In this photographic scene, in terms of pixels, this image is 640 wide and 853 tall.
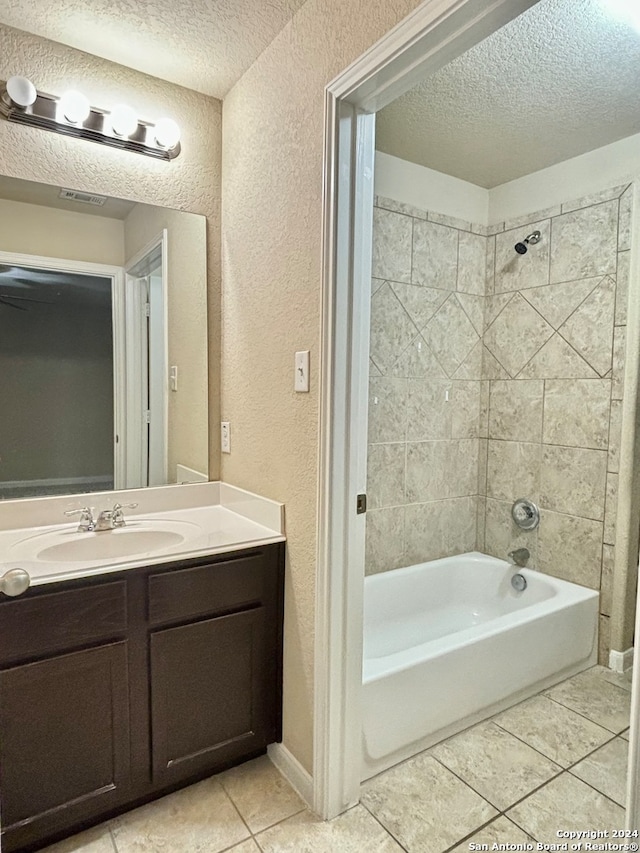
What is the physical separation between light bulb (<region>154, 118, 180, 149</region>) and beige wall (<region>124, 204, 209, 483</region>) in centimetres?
24

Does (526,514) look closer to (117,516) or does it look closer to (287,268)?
(287,268)

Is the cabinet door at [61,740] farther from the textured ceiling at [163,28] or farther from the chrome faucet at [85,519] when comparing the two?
the textured ceiling at [163,28]

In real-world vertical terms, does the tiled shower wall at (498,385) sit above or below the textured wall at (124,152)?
below

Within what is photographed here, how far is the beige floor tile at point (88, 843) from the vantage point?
1.39 metres

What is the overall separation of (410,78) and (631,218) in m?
1.53

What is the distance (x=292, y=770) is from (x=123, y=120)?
90.0 inches

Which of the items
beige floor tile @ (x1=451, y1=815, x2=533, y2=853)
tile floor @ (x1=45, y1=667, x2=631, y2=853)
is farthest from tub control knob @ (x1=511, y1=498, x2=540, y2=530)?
beige floor tile @ (x1=451, y1=815, x2=533, y2=853)

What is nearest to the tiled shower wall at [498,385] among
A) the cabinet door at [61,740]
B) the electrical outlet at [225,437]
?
the electrical outlet at [225,437]

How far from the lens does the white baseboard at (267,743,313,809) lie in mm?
1568

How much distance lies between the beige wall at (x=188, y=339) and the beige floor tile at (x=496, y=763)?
4.64 feet

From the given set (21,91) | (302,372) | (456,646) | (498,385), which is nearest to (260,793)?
(456,646)

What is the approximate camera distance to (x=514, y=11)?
1028 millimetres

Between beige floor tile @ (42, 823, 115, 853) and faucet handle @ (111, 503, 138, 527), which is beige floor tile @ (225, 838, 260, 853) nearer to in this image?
beige floor tile @ (42, 823, 115, 853)

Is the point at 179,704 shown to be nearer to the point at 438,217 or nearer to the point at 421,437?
the point at 421,437
